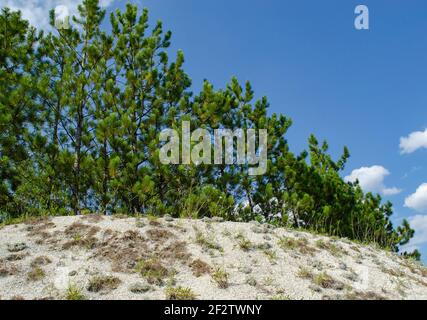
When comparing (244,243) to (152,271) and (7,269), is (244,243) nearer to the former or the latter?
(152,271)

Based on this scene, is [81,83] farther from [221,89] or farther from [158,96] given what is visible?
[221,89]

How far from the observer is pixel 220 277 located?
6.06 m

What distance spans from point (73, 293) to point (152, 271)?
3.82 feet

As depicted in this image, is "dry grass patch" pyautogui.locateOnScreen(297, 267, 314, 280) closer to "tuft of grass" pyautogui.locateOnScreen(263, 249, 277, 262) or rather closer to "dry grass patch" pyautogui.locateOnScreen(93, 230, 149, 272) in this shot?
"tuft of grass" pyautogui.locateOnScreen(263, 249, 277, 262)

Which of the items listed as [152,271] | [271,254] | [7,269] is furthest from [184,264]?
[7,269]

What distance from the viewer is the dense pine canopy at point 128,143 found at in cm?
1234

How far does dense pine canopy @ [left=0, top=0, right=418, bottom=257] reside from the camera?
12336 mm

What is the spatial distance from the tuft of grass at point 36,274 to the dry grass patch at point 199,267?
2.04 m

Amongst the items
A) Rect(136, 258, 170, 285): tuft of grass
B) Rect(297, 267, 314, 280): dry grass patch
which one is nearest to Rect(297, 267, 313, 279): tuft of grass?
Rect(297, 267, 314, 280): dry grass patch

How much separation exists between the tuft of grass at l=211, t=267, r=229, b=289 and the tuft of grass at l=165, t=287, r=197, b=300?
414mm

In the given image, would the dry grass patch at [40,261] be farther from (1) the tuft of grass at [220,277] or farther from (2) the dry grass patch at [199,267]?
(1) the tuft of grass at [220,277]

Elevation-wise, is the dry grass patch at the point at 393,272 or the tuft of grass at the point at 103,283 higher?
the tuft of grass at the point at 103,283

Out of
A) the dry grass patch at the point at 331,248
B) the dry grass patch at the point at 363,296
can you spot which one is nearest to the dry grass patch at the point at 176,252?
the dry grass patch at the point at 363,296
